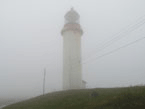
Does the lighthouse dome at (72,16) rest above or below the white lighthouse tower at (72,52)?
above

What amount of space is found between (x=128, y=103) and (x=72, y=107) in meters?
5.84

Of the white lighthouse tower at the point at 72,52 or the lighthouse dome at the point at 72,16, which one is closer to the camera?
the white lighthouse tower at the point at 72,52

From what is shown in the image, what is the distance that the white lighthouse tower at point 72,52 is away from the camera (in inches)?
1318

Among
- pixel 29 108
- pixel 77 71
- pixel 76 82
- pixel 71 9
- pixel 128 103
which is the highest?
pixel 71 9

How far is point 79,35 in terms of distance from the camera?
37125 mm

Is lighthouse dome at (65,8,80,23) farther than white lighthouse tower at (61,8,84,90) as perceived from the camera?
Yes

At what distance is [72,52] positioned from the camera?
3503cm

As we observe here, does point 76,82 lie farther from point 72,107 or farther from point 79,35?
point 72,107

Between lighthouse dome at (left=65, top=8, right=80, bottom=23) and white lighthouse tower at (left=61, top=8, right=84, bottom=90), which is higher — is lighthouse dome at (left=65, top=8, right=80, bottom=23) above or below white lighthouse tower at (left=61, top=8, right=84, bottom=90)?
above

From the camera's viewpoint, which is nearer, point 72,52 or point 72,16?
point 72,52

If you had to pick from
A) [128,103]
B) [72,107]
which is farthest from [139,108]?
[72,107]

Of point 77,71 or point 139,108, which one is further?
point 77,71

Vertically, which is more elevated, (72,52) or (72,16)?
(72,16)

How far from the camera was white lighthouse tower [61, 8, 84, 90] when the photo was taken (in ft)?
110
